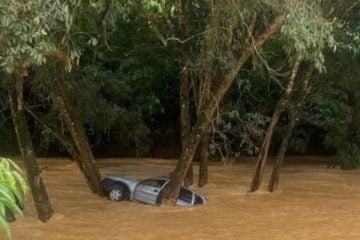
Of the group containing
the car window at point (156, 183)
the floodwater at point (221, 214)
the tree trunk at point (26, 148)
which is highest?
the tree trunk at point (26, 148)

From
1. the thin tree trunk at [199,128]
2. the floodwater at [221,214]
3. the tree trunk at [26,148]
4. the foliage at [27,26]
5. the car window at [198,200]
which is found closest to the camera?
the foliage at [27,26]

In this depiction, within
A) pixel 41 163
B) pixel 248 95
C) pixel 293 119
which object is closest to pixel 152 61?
pixel 248 95

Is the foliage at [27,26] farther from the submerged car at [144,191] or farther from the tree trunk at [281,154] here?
the tree trunk at [281,154]

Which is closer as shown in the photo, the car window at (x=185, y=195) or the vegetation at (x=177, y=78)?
the vegetation at (x=177, y=78)

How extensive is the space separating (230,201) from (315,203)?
1450 millimetres

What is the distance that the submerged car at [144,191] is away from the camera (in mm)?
11516

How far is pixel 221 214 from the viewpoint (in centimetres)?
1101

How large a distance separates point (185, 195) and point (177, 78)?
6379 millimetres

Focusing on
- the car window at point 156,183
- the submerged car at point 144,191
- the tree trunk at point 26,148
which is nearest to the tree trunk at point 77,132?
the submerged car at point 144,191

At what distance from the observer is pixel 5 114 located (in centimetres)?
1508

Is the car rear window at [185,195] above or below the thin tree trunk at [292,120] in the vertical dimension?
below

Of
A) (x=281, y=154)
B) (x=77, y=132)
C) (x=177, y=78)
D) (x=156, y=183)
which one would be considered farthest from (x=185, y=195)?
(x=177, y=78)

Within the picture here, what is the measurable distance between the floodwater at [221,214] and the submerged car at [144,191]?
0.16m

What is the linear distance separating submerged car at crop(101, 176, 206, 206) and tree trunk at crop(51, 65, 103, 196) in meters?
0.24
